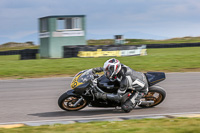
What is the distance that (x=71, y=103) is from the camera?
292 inches

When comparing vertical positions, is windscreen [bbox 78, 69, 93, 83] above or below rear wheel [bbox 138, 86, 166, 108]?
above

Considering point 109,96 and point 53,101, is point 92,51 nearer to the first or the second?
point 53,101

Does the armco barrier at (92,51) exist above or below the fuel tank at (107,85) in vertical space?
above

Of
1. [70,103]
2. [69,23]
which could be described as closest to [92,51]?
[69,23]

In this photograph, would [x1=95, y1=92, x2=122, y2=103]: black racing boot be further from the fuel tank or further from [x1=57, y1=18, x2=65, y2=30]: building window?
[x1=57, y1=18, x2=65, y2=30]: building window

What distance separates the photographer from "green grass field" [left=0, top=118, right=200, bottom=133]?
5105 mm

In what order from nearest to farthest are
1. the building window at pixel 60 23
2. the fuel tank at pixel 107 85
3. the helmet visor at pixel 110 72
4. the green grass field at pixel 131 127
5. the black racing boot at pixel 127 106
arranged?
1. the green grass field at pixel 131 127
2. the helmet visor at pixel 110 72
3. the black racing boot at pixel 127 106
4. the fuel tank at pixel 107 85
5. the building window at pixel 60 23

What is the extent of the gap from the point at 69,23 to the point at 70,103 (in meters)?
18.6

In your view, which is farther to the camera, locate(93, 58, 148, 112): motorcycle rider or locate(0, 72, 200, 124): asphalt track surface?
locate(0, 72, 200, 124): asphalt track surface

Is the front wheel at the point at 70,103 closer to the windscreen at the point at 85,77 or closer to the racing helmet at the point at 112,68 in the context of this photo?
the windscreen at the point at 85,77

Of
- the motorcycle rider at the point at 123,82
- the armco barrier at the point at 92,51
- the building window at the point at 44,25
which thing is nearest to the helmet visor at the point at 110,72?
the motorcycle rider at the point at 123,82

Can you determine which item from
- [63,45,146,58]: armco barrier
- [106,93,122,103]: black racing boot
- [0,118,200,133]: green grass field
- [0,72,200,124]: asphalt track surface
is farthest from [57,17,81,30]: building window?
[0,118,200,133]: green grass field

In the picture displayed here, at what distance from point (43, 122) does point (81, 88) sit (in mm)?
1115

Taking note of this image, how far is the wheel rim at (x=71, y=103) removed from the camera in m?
7.32
